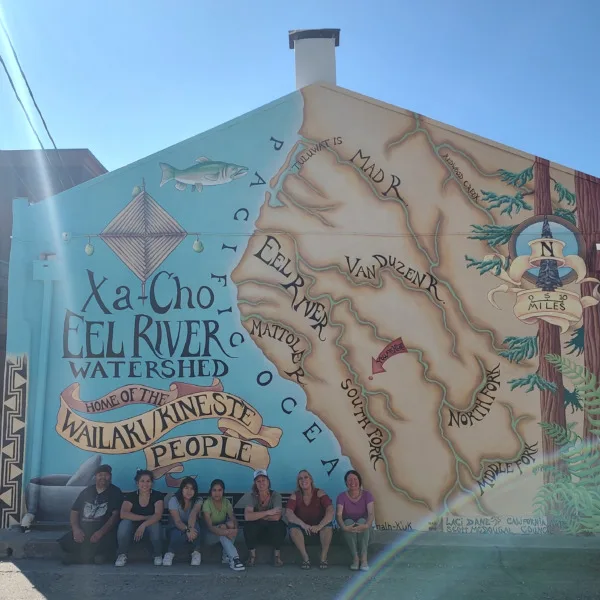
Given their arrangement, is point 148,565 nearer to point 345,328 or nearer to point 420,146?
point 345,328

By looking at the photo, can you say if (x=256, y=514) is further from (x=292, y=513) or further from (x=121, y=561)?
(x=121, y=561)

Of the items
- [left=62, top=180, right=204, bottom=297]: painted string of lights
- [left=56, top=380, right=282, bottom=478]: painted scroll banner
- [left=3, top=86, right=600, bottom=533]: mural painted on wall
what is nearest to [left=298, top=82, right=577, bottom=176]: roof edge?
[left=3, top=86, right=600, bottom=533]: mural painted on wall

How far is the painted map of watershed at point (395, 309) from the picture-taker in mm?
6477

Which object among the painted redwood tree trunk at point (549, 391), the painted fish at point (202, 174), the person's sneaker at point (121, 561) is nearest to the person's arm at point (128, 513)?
the person's sneaker at point (121, 561)

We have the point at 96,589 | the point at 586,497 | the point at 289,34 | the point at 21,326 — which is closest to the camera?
the point at 96,589

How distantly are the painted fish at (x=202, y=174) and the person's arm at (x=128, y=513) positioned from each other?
3.59 m

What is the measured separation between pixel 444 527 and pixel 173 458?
314 cm

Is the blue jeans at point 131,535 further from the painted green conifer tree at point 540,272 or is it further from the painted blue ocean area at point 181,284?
the painted green conifer tree at point 540,272

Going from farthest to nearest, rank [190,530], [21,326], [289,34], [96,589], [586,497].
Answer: [289,34]
[21,326]
[586,497]
[190,530]
[96,589]

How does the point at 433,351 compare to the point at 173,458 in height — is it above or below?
above

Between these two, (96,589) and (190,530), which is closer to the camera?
(96,589)

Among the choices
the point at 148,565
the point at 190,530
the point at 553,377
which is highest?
the point at 553,377

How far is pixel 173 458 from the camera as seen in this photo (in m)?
6.56

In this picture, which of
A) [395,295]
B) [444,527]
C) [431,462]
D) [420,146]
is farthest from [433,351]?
[420,146]
